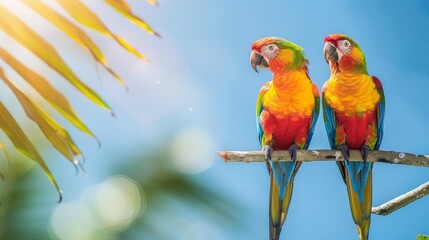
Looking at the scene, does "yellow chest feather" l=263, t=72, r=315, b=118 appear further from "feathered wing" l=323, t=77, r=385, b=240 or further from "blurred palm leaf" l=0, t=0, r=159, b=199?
"blurred palm leaf" l=0, t=0, r=159, b=199

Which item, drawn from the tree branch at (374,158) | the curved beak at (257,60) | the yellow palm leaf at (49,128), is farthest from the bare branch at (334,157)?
the yellow palm leaf at (49,128)

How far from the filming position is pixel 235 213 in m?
1.82

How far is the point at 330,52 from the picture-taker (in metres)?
2.52

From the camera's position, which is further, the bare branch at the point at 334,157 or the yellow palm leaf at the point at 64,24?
the bare branch at the point at 334,157

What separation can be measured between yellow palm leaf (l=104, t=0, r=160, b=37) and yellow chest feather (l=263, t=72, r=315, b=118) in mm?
1508

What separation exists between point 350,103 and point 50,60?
1758 mm

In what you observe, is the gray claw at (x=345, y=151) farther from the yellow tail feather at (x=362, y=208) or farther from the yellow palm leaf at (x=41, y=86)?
the yellow palm leaf at (x=41, y=86)

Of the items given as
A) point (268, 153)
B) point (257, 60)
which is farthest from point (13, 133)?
point (257, 60)

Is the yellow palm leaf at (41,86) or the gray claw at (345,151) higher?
the yellow palm leaf at (41,86)

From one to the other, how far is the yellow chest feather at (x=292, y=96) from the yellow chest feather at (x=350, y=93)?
10 cm

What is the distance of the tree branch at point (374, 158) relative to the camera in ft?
6.87

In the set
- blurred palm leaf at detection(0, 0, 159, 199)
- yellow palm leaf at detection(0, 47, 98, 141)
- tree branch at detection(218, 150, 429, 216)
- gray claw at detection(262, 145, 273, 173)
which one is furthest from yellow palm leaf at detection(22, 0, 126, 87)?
gray claw at detection(262, 145, 273, 173)

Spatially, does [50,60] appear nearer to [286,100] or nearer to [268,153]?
[268,153]

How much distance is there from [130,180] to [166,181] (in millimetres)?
142
